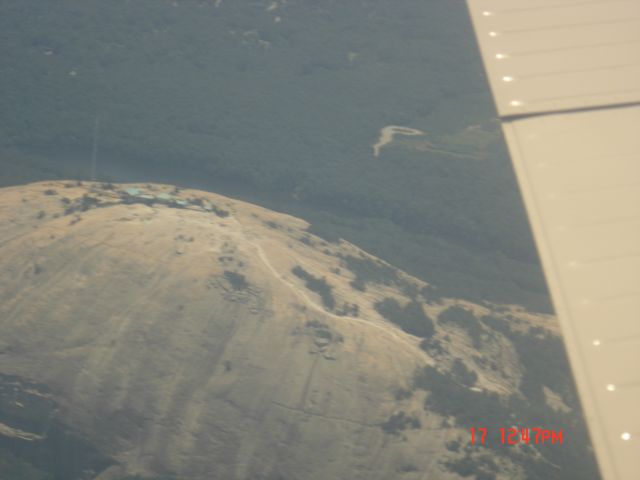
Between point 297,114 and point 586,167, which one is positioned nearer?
point 586,167

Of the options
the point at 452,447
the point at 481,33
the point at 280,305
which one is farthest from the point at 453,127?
the point at 481,33

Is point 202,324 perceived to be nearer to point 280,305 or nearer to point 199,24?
point 280,305
